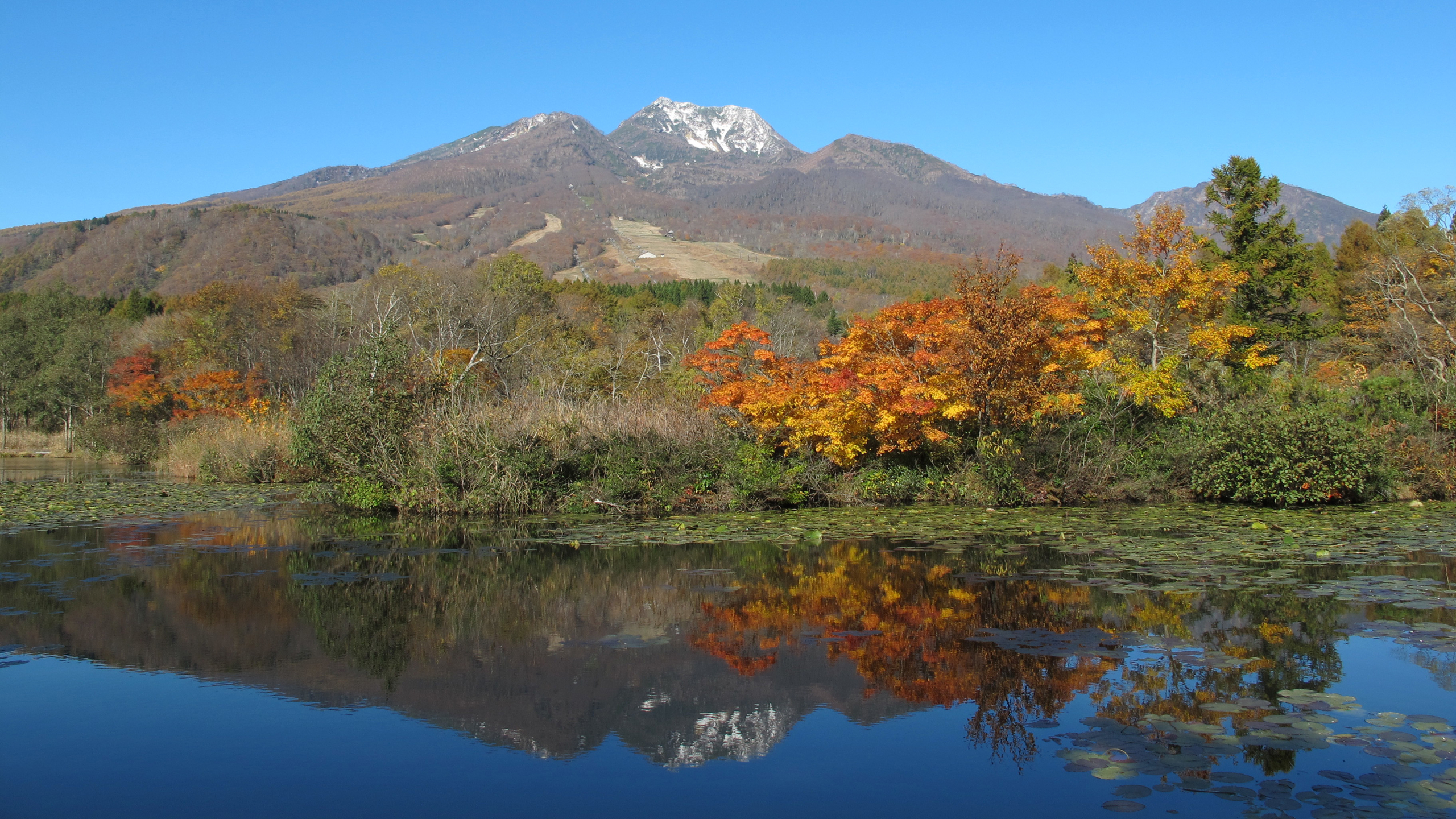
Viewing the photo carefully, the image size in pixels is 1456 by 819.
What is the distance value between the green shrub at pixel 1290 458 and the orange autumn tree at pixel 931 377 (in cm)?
339

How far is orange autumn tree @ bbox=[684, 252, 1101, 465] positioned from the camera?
65.9 ft

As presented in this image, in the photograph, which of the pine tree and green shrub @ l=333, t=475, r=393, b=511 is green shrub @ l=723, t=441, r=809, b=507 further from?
the pine tree

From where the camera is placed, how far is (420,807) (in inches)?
222

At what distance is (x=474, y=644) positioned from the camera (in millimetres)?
9234

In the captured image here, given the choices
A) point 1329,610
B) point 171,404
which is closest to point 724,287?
point 171,404

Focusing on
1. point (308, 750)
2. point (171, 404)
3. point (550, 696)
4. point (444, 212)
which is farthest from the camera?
point (444, 212)

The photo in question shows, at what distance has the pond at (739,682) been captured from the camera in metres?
5.84

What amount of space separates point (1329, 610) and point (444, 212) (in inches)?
7156

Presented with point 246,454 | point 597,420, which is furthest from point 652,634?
point 246,454

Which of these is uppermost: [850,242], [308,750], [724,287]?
[850,242]

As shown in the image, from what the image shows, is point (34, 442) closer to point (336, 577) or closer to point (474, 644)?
point (336, 577)

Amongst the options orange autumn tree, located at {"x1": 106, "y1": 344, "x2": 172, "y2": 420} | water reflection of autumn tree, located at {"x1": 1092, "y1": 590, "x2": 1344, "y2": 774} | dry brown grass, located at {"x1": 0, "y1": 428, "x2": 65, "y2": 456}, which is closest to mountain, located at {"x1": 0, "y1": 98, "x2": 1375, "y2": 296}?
dry brown grass, located at {"x1": 0, "y1": 428, "x2": 65, "y2": 456}

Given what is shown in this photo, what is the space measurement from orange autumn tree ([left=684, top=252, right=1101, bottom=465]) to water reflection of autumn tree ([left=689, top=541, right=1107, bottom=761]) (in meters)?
7.23

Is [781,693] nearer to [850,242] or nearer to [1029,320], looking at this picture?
[1029,320]
